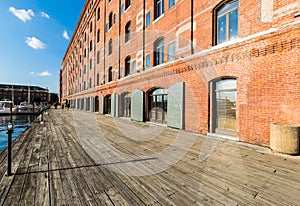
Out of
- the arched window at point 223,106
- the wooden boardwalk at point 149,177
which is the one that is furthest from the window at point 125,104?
the wooden boardwalk at point 149,177

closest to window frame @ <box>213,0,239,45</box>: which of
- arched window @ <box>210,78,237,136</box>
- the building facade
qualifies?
the building facade

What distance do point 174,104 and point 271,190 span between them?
701 centimetres

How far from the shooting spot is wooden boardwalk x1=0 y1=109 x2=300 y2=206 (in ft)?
8.32

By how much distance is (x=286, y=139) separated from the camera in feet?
15.7

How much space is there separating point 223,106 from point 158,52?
282 inches

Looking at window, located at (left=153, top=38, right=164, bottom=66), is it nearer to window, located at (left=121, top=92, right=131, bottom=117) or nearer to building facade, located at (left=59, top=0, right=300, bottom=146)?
building facade, located at (left=59, top=0, right=300, bottom=146)

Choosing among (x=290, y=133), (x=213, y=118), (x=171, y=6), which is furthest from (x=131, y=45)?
(x=290, y=133)

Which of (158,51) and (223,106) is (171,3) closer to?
(158,51)

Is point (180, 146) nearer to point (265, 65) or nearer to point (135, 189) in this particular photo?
point (135, 189)

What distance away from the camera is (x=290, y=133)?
4.76m

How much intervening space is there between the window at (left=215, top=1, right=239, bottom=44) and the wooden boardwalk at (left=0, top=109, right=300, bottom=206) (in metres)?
5.51

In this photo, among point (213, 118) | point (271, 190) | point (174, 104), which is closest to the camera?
point (271, 190)

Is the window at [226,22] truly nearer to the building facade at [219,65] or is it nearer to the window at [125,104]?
the building facade at [219,65]

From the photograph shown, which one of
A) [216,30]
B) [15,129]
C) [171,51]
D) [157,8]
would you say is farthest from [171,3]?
[15,129]
